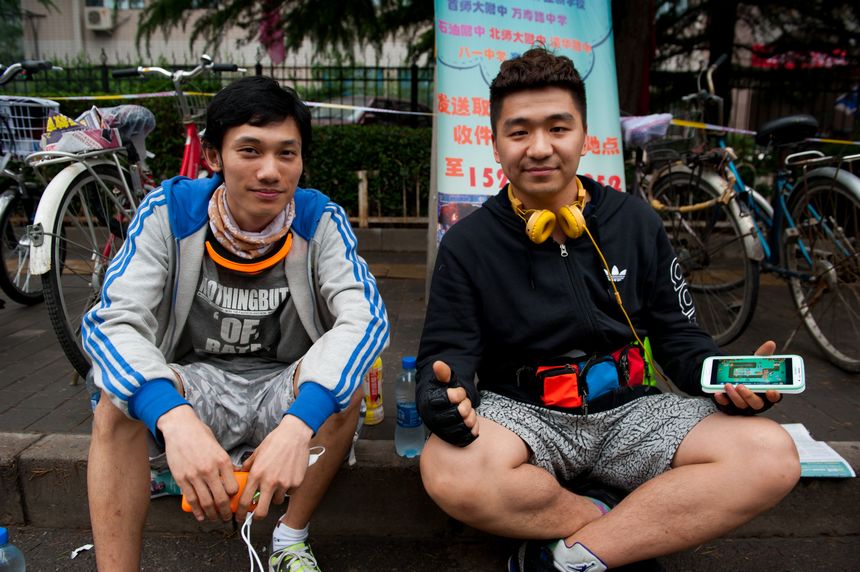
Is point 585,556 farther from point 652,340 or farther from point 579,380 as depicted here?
point 652,340

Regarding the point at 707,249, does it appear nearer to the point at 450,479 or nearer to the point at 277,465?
the point at 450,479

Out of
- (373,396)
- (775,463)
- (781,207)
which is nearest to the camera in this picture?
(775,463)

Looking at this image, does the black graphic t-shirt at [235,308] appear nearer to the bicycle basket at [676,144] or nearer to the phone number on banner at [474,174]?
the phone number on banner at [474,174]

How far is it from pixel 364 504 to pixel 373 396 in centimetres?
48

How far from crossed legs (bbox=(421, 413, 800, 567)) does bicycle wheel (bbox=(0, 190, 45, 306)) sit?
2.83m

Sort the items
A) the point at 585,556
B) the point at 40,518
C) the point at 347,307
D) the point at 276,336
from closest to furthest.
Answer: the point at 585,556 → the point at 347,307 → the point at 276,336 → the point at 40,518

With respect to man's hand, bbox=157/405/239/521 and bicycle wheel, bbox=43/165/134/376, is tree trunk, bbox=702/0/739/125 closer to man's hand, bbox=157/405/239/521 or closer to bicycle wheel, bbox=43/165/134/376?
bicycle wheel, bbox=43/165/134/376

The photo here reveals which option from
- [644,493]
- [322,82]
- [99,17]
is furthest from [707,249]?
[99,17]

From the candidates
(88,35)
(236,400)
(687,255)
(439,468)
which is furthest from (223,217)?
(88,35)

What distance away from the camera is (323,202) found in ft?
7.18

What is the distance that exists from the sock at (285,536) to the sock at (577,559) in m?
0.79

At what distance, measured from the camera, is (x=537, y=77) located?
199cm

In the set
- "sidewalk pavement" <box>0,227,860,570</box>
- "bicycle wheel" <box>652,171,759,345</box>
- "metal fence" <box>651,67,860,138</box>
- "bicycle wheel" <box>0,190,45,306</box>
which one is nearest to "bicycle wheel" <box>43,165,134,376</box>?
"bicycle wheel" <box>0,190,45,306</box>

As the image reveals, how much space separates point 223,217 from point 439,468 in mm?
1019
